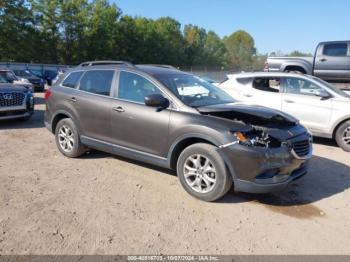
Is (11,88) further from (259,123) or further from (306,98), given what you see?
(306,98)

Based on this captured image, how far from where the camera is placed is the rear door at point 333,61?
39.9ft

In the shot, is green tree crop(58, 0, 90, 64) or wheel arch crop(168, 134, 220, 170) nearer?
wheel arch crop(168, 134, 220, 170)

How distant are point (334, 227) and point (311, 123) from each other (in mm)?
4403

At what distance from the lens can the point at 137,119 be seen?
5.18 m

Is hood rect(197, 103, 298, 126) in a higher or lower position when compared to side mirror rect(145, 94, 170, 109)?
→ lower

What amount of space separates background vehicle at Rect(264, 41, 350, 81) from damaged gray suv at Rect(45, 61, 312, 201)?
8.14 metres

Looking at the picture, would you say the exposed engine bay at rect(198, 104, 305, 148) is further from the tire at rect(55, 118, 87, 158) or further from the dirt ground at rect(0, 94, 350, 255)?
the tire at rect(55, 118, 87, 158)

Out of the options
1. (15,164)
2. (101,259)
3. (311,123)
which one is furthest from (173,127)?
(311,123)

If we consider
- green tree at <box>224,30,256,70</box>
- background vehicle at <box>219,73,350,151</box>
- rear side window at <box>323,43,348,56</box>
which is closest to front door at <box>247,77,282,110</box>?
background vehicle at <box>219,73,350,151</box>

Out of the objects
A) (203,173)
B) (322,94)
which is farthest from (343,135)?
(203,173)

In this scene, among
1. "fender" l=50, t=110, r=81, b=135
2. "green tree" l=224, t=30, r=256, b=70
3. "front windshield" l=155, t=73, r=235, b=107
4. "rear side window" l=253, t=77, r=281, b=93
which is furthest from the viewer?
"green tree" l=224, t=30, r=256, b=70

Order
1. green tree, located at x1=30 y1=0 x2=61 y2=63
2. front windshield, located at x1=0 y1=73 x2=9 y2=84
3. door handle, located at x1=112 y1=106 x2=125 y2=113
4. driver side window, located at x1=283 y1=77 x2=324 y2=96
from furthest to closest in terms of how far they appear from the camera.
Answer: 1. green tree, located at x1=30 y1=0 x2=61 y2=63
2. front windshield, located at x1=0 y1=73 x2=9 y2=84
3. driver side window, located at x1=283 y1=77 x2=324 y2=96
4. door handle, located at x1=112 y1=106 x2=125 y2=113

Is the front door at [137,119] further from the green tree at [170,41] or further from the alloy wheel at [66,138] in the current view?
the green tree at [170,41]

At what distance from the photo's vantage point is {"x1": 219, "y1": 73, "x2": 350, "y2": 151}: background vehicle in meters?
7.76
